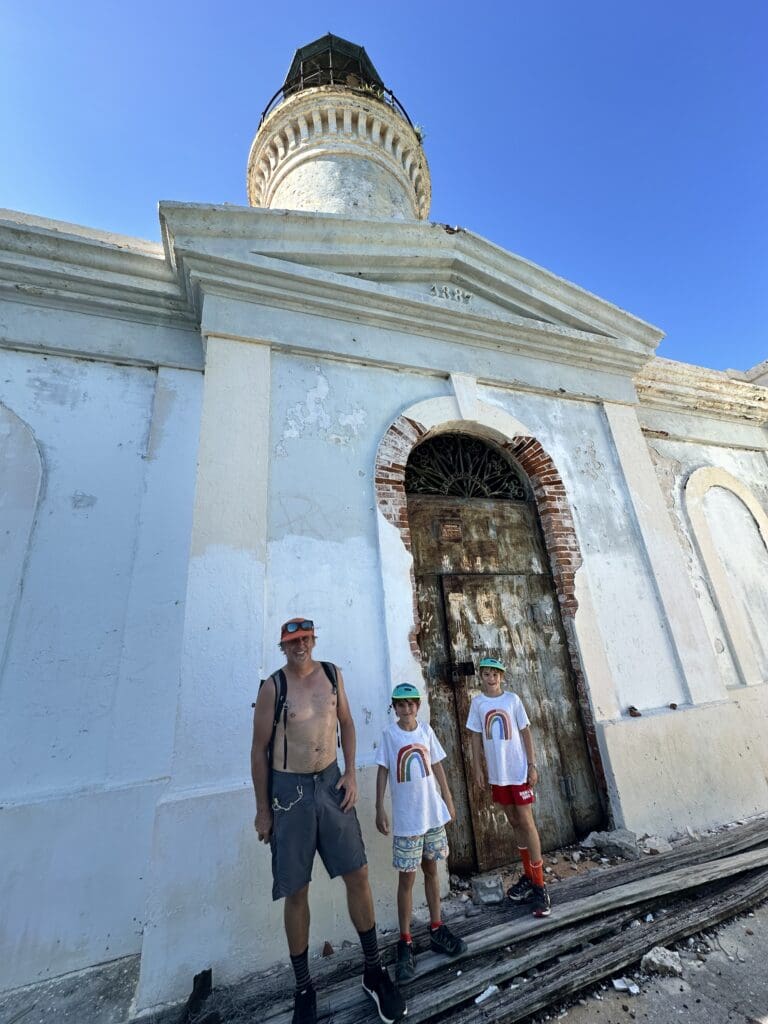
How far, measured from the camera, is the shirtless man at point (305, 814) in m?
2.14

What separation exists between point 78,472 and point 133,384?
3.06 ft

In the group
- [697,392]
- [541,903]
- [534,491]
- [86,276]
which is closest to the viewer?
[541,903]

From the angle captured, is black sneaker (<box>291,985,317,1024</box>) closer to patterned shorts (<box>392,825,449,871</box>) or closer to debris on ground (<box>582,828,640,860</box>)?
patterned shorts (<box>392,825,449,871</box>)

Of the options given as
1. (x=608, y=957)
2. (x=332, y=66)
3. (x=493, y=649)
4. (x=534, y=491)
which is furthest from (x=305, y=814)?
(x=332, y=66)

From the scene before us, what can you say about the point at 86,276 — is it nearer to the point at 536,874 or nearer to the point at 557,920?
the point at 536,874

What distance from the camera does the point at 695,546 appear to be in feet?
18.7

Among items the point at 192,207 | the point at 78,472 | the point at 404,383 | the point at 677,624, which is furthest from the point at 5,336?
the point at 677,624

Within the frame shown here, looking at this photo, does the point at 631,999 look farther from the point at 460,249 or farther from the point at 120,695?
the point at 460,249

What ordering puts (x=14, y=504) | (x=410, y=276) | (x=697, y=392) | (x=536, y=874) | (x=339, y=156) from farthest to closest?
(x=339, y=156), (x=697, y=392), (x=410, y=276), (x=14, y=504), (x=536, y=874)

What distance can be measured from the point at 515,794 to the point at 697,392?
257 inches

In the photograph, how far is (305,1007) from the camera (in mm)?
2098

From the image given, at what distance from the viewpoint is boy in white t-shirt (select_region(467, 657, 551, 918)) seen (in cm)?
287

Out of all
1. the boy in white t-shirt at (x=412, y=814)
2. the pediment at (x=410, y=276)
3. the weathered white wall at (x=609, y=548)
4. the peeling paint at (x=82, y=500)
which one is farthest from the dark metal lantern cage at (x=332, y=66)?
the boy in white t-shirt at (x=412, y=814)

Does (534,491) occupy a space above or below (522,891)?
above
